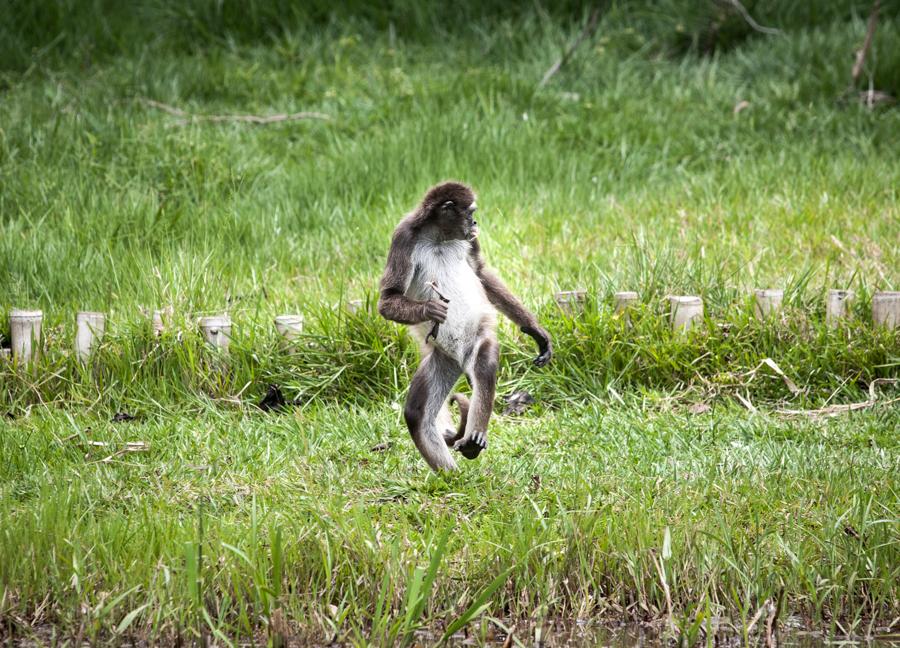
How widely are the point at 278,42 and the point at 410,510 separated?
8.77 meters

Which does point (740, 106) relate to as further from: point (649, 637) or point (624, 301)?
point (649, 637)

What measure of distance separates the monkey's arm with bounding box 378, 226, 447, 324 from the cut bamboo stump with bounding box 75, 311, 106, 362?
238 cm

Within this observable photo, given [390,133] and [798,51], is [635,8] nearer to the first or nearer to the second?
[798,51]

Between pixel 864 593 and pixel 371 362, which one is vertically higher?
pixel 864 593

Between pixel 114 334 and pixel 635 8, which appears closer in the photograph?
pixel 114 334

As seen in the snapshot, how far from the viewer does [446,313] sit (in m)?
4.28

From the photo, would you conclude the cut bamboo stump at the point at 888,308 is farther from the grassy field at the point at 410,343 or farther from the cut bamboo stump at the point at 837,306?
the cut bamboo stump at the point at 837,306

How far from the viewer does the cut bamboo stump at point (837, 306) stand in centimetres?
610

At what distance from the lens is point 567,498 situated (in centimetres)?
436

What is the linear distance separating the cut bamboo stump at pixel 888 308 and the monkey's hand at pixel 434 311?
9.84ft

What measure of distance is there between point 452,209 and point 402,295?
0.43 metres

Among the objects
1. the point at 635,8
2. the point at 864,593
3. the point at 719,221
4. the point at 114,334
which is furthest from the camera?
the point at 635,8

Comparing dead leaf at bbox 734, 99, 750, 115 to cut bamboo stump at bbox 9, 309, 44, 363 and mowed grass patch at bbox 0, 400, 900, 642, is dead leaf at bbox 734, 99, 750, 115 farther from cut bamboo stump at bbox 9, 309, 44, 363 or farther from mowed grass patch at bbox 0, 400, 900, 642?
cut bamboo stump at bbox 9, 309, 44, 363

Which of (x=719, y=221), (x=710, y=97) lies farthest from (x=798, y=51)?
(x=719, y=221)
